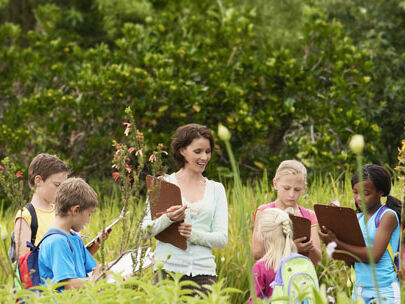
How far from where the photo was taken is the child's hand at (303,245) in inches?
155

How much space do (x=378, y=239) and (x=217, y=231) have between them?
1.00 metres

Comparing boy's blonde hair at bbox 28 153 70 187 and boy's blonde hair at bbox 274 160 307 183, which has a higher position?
boy's blonde hair at bbox 28 153 70 187

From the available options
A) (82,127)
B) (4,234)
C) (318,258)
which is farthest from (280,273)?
(82,127)

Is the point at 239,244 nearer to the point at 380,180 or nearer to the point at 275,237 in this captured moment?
the point at 380,180

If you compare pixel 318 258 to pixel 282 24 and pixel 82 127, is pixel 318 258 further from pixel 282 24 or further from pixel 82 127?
pixel 282 24

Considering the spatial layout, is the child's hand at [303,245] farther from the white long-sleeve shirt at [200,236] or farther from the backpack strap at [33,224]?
the backpack strap at [33,224]

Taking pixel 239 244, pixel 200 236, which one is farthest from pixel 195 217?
pixel 239 244

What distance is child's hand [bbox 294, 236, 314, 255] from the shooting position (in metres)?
3.94

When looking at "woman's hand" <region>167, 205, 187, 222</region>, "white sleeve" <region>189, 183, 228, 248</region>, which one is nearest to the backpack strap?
"woman's hand" <region>167, 205, 187, 222</region>

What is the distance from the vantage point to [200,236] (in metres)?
4.13

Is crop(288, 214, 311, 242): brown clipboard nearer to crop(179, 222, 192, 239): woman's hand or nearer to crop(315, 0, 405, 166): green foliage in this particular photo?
crop(179, 222, 192, 239): woman's hand

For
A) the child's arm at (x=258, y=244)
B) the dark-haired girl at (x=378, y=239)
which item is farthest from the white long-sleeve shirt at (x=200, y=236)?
the dark-haired girl at (x=378, y=239)

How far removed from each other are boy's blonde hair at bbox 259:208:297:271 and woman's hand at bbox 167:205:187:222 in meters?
0.55

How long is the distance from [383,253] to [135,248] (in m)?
1.60
